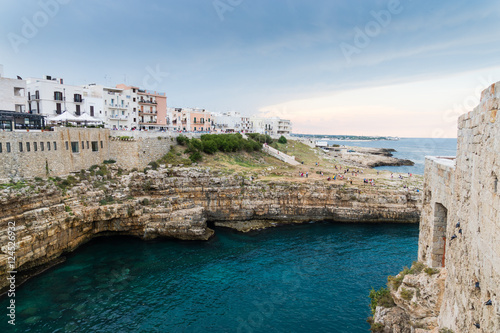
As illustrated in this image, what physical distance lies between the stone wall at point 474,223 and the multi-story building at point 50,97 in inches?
1960

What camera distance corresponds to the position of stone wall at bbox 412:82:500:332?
22.2ft

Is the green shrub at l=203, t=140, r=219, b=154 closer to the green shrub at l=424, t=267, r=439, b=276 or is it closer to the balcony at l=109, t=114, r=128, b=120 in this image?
the balcony at l=109, t=114, r=128, b=120

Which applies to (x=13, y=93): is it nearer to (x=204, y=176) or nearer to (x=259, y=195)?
(x=204, y=176)

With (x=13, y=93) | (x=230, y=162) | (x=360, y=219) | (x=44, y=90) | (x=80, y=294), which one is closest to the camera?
(x=80, y=294)

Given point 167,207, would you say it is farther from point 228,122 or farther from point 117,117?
point 228,122

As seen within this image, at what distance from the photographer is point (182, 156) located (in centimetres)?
4550

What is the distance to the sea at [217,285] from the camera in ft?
65.3

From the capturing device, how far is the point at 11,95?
36.7 metres

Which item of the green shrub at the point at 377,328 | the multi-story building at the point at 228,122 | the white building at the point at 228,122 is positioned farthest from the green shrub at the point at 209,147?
the multi-story building at the point at 228,122

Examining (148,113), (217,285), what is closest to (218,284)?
(217,285)

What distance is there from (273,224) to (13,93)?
37415 mm

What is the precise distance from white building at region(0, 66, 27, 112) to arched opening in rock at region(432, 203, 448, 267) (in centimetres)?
4622

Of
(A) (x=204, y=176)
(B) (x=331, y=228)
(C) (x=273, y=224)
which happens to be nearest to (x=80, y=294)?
(A) (x=204, y=176)

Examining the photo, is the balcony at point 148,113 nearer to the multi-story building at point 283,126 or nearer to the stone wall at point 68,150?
the stone wall at point 68,150
